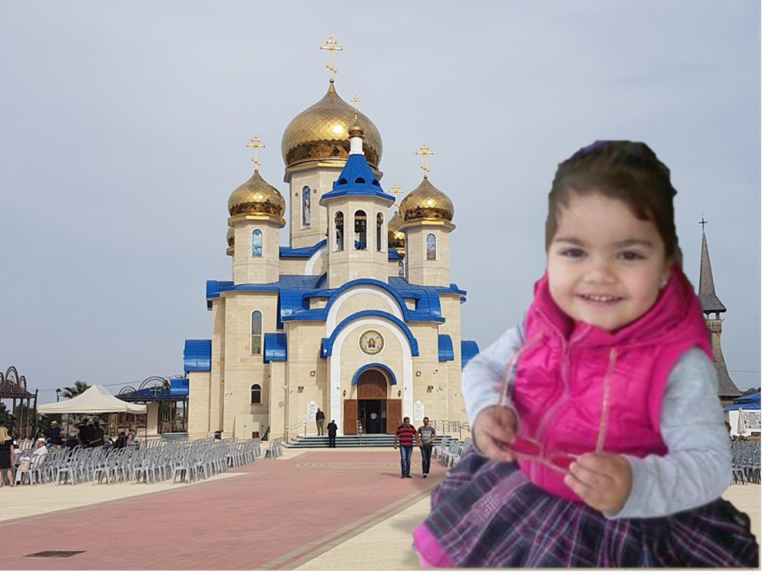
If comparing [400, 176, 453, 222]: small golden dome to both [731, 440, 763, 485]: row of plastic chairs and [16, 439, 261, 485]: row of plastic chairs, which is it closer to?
[16, 439, 261, 485]: row of plastic chairs

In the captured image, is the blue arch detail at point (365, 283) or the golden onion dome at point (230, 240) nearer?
the blue arch detail at point (365, 283)

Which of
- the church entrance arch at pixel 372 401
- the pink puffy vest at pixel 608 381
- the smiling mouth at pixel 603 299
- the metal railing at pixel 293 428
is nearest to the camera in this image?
the pink puffy vest at pixel 608 381

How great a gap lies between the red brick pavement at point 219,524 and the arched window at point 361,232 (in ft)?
46.2

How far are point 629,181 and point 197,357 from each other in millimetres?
35297

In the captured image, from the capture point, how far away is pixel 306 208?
40.7 meters

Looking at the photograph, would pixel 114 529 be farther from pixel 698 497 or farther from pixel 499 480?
pixel 698 497

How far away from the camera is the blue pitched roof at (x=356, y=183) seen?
28.3m

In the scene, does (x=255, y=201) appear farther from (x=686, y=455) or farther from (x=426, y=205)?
(x=686, y=455)

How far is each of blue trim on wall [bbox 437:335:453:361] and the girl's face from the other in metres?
26.9

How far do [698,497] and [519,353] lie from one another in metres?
1.04

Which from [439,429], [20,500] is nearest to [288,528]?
[20,500]

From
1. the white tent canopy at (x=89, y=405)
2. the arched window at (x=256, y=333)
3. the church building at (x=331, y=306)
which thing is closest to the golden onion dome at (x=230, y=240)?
the church building at (x=331, y=306)

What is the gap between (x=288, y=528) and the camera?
1066cm

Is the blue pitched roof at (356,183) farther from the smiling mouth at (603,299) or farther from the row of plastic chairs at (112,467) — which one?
the smiling mouth at (603,299)
